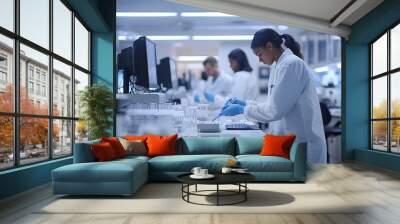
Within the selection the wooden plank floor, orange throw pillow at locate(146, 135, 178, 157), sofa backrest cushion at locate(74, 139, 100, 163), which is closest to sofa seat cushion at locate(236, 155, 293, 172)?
the wooden plank floor

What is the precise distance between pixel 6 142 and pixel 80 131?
282cm

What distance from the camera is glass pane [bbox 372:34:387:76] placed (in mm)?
8570

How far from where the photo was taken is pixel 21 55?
211 inches

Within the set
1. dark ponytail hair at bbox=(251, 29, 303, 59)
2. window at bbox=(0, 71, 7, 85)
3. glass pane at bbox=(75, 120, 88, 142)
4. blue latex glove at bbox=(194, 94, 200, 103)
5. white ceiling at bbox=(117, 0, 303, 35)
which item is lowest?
glass pane at bbox=(75, 120, 88, 142)

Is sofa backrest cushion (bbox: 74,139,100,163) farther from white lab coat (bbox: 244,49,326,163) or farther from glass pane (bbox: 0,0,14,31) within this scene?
white lab coat (bbox: 244,49,326,163)

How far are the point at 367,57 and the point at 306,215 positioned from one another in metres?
6.39

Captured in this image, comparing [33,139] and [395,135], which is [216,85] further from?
[33,139]

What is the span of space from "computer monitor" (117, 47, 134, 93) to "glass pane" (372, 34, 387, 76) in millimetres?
5459

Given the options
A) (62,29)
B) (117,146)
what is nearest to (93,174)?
(117,146)

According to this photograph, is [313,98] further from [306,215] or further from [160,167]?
[306,215]

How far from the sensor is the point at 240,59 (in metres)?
8.83

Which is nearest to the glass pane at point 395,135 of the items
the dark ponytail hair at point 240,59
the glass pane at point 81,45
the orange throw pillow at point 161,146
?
the dark ponytail hair at point 240,59

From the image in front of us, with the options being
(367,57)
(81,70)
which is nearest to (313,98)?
(367,57)

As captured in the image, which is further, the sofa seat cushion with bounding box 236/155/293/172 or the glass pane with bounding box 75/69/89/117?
the glass pane with bounding box 75/69/89/117
